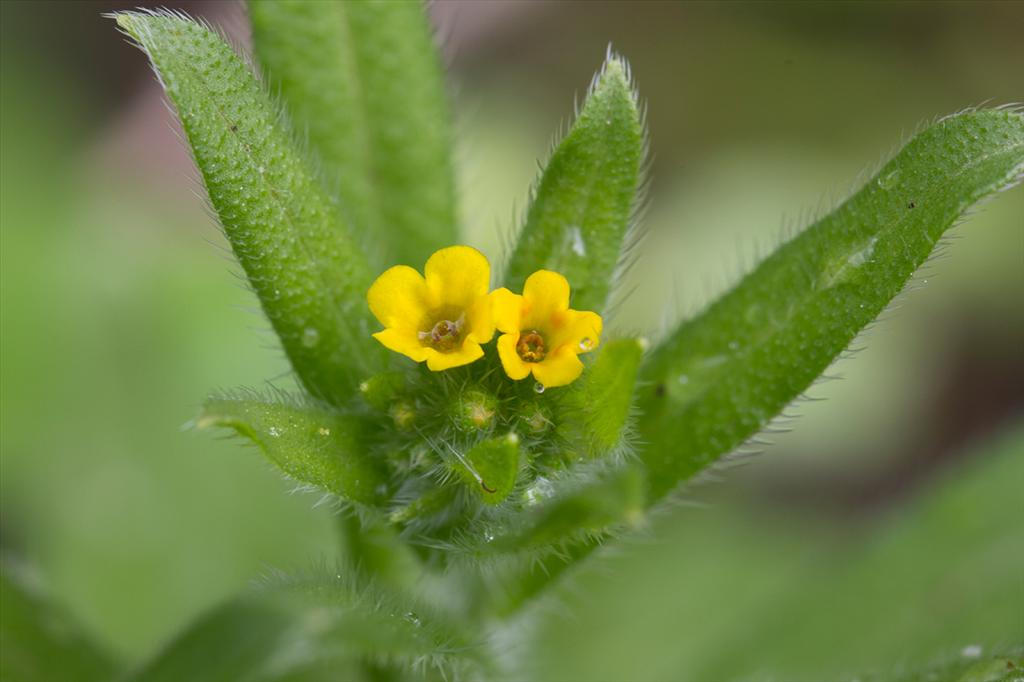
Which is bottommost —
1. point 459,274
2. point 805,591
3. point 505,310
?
point 805,591

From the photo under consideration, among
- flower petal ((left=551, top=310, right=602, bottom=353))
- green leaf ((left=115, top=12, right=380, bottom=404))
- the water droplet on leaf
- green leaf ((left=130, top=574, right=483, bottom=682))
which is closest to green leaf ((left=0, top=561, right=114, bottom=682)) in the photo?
green leaf ((left=130, top=574, right=483, bottom=682))

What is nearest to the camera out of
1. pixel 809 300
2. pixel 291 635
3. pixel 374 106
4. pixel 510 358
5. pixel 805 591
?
pixel 291 635

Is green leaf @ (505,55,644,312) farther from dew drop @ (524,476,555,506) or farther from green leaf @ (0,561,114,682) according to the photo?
green leaf @ (0,561,114,682)

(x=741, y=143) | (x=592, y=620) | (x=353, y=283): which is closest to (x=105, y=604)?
(x=592, y=620)

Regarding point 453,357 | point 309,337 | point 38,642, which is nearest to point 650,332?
point 309,337

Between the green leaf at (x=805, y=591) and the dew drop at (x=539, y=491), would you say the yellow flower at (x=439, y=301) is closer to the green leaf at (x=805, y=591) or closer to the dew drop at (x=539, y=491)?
the dew drop at (x=539, y=491)

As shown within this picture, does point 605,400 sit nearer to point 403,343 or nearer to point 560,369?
point 560,369

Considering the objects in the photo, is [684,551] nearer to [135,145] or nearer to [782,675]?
[782,675]
